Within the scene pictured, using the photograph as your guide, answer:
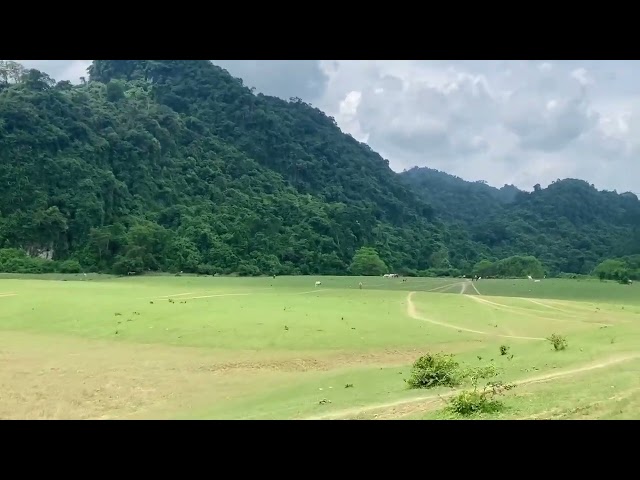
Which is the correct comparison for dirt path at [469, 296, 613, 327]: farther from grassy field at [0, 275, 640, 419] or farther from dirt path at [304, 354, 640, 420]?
dirt path at [304, 354, 640, 420]

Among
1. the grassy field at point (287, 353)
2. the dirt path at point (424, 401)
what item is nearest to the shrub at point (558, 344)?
the grassy field at point (287, 353)

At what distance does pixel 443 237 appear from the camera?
5734 cm

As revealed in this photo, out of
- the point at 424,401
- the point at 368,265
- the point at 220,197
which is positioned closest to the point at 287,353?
the point at 424,401

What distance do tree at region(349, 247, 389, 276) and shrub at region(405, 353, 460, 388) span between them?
118ft

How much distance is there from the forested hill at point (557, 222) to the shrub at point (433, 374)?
4008 cm

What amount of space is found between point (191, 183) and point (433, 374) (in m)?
46.5

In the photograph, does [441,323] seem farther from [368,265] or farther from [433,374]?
[368,265]

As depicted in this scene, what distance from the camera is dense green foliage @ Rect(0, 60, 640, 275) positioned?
4150cm

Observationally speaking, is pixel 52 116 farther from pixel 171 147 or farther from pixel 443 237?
pixel 443 237

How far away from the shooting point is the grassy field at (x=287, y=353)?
296 inches

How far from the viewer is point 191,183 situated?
172 ft

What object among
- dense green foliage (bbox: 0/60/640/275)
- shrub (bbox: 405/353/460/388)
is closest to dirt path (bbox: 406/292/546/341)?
shrub (bbox: 405/353/460/388)
